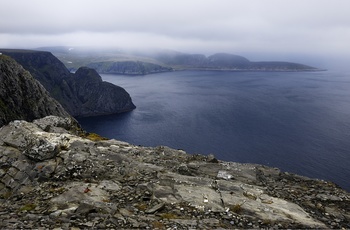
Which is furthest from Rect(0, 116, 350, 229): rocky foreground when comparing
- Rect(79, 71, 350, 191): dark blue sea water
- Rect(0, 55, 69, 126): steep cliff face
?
Rect(79, 71, 350, 191): dark blue sea water

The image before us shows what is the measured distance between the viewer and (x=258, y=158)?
115812 mm

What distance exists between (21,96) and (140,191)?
7944 centimetres

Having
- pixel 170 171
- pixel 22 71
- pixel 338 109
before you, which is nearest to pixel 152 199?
pixel 170 171

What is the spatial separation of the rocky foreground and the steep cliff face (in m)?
52.9

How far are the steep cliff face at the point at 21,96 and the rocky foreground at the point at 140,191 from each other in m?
52.9

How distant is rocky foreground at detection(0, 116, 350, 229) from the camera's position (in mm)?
20469

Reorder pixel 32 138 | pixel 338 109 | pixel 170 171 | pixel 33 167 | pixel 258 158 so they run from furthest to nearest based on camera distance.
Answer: pixel 338 109 → pixel 258 158 → pixel 32 138 → pixel 170 171 → pixel 33 167

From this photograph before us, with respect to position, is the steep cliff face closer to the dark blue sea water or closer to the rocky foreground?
the rocky foreground

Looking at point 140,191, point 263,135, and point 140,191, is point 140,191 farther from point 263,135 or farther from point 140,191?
point 263,135

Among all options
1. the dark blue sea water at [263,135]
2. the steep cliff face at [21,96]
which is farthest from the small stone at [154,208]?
the dark blue sea water at [263,135]

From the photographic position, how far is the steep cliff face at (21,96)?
271ft

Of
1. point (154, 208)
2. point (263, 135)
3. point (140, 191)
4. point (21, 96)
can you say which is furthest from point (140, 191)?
point (263, 135)

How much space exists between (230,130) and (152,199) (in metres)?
136

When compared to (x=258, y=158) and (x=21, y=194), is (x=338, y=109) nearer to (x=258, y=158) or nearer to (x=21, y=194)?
(x=258, y=158)
